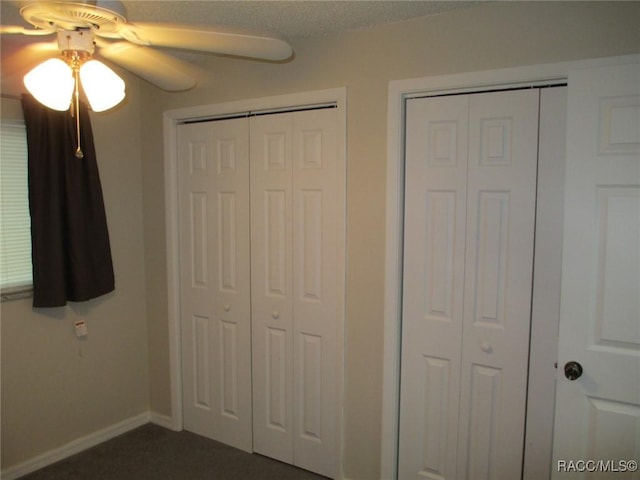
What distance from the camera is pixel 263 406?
2.82 meters

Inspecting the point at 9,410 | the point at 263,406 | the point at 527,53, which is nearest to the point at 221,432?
the point at 263,406

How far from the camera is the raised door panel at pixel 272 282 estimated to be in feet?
8.65

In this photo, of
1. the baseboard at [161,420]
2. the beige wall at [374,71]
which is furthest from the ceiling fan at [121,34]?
the baseboard at [161,420]

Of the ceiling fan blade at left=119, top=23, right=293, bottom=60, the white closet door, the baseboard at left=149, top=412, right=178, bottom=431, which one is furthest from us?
the baseboard at left=149, top=412, right=178, bottom=431

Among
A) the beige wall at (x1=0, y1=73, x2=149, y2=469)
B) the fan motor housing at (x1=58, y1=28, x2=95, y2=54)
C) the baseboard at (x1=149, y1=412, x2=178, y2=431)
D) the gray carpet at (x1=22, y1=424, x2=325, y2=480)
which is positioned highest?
the fan motor housing at (x1=58, y1=28, x2=95, y2=54)

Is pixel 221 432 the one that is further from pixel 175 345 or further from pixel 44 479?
pixel 44 479

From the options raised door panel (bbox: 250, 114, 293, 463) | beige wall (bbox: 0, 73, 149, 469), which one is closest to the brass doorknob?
raised door panel (bbox: 250, 114, 293, 463)

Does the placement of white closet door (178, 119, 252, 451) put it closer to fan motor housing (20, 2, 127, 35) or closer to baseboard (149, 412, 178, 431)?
baseboard (149, 412, 178, 431)

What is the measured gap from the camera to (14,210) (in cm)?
252

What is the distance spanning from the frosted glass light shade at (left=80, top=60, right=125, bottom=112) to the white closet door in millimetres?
1205

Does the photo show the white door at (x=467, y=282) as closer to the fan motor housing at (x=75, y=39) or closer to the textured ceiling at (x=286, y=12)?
the textured ceiling at (x=286, y=12)

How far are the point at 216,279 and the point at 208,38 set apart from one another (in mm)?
1738

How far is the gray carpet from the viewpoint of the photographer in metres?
2.64

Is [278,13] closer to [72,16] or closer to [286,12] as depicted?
[286,12]
